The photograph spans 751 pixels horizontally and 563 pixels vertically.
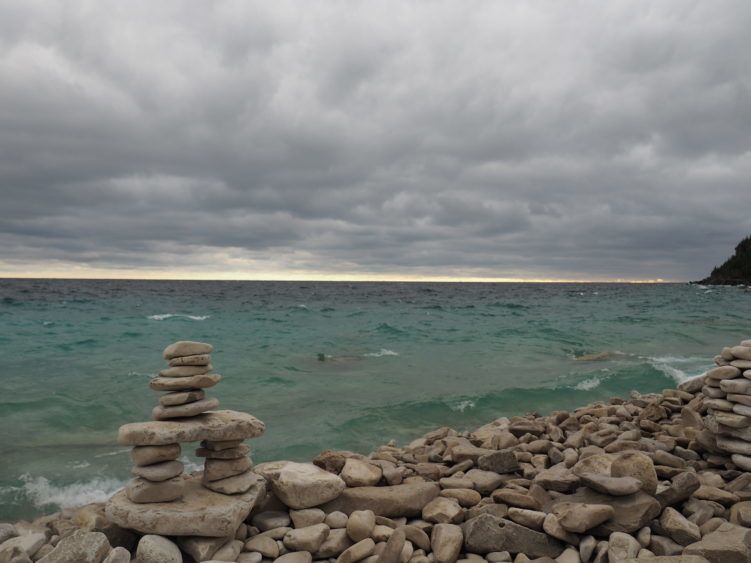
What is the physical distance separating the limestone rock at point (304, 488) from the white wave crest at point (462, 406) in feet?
27.0

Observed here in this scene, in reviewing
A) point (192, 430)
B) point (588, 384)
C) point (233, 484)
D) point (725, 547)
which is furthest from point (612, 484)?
point (588, 384)

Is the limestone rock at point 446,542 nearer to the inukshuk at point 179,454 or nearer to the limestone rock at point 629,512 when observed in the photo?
the limestone rock at point 629,512

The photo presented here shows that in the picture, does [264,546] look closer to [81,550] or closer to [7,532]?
[81,550]

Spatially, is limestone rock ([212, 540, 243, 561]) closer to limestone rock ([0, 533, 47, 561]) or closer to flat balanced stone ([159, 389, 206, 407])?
flat balanced stone ([159, 389, 206, 407])

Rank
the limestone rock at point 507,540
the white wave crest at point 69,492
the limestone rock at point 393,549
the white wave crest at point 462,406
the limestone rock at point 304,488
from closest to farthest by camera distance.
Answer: the limestone rock at point 393,549 < the limestone rock at point 507,540 < the limestone rock at point 304,488 < the white wave crest at point 69,492 < the white wave crest at point 462,406

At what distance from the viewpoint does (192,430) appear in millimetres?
5855

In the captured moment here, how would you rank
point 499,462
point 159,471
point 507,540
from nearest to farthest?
point 507,540 < point 159,471 < point 499,462

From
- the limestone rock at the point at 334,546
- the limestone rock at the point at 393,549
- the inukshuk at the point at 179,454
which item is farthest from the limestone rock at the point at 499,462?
the inukshuk at the point at 179,454

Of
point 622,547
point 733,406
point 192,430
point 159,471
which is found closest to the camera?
point 622,547

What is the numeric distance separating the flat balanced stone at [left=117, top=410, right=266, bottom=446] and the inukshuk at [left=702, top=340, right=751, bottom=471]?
6142 mm

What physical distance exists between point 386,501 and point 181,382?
2.66 m

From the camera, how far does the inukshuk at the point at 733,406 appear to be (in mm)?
7074

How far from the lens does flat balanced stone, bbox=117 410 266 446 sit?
5664 mm

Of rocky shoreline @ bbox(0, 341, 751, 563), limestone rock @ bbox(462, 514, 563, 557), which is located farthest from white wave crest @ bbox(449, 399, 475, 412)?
limestone rock @ bbox(462, 514, 563, 557)
